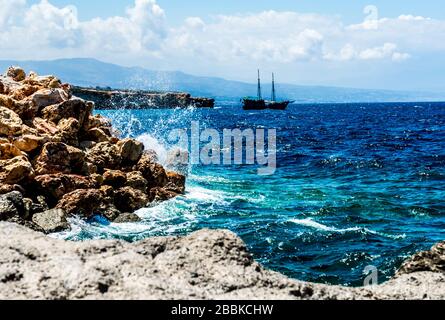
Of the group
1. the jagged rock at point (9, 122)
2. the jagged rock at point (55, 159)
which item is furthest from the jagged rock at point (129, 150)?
the jagged rock at point (9, 122)

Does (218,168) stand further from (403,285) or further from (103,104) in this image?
(103,104)

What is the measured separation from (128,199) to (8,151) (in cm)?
506

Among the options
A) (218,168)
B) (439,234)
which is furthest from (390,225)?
(218,168)

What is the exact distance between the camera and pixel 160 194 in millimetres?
22391

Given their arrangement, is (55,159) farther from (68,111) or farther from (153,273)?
(153,273)

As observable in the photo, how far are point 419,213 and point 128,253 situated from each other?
18.3 metres

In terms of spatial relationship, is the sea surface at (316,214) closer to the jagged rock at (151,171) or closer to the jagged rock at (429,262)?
the jagged rock at (151,171)

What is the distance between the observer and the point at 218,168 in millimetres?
36000

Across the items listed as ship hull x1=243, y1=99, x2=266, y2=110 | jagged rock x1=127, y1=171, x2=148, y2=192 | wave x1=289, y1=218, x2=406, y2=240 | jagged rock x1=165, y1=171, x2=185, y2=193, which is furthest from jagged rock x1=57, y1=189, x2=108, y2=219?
A: ship hull x1=243, y1=99, x2=266, y2=110

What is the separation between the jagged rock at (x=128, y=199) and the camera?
20.2 metres

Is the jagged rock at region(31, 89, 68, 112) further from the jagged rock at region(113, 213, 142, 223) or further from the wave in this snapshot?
the wave

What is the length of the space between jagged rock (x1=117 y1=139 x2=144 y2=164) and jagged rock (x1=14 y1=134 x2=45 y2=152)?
3.98 metres

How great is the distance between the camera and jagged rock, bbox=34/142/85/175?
1844 centimetres
